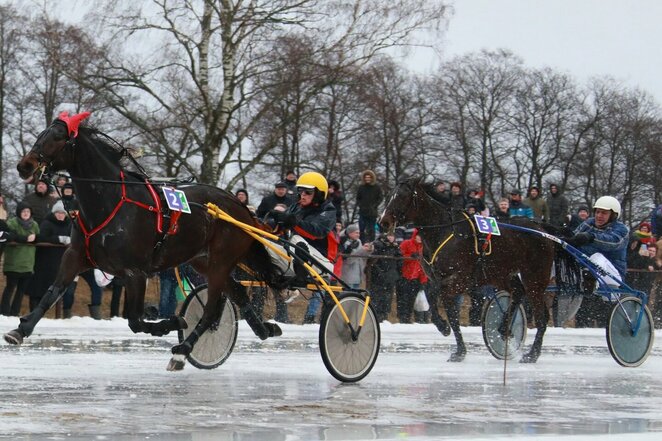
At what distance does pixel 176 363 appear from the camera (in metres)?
10.7

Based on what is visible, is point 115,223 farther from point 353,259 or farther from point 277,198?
point 353,259

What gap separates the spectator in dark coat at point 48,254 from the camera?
17672mm

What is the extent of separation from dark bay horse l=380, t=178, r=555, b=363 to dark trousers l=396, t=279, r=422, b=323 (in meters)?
5.46

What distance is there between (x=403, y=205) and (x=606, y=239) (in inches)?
97.4

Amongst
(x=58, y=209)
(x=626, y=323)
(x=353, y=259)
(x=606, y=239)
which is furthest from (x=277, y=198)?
(x=626, y=323)

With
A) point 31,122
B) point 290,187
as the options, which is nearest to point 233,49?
point 290,187

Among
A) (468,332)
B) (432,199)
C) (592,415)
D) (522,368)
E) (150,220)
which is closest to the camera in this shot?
(592,415)

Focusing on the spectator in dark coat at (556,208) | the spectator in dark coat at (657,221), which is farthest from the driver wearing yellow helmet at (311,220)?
the spectator in dark coat at (556,208)

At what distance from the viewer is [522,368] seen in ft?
42.4

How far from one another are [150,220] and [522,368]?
4641mm

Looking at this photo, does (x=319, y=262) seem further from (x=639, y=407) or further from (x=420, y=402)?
(x=639, y=407)

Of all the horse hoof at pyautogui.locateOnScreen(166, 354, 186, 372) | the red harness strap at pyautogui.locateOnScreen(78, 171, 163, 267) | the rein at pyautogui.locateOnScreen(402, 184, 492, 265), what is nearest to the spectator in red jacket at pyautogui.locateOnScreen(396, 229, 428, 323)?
the rein at pyautogui.locateOnScreen(402, 184, 492, 265)

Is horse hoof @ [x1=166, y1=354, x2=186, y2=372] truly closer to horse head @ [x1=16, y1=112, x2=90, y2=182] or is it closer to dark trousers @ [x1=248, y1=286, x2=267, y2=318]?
horse head @ [x1=16, y1=112, x2=90, y2=182]

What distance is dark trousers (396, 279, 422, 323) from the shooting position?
1998cm
